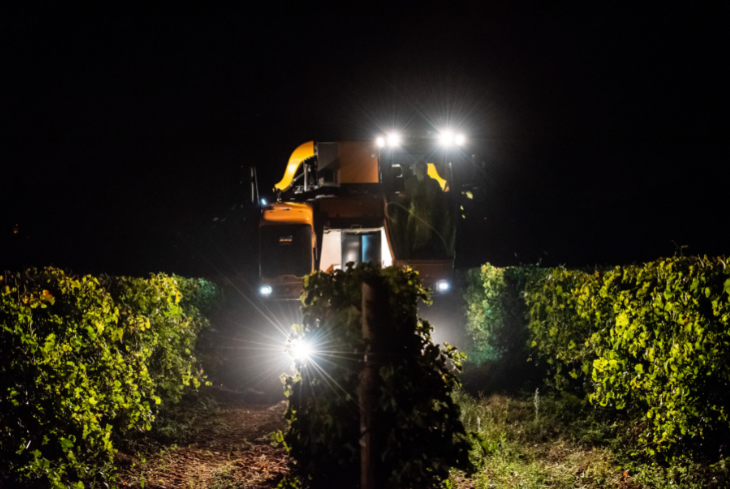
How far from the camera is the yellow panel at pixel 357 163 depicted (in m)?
10.2

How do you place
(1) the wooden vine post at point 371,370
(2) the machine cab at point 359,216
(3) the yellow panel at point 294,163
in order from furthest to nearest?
(3) the yellow panel at point 294,163 → (2) the machine cab at point 359,216 → (1) the wooden vine post at point 371,370

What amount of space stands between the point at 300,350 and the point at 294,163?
27.1 ft

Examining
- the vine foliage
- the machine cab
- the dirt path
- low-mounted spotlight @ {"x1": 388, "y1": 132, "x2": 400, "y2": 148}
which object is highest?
low-mounted spotlight @ {"x1": 388, "y1": 132, "x2": 400, "y2": 148}

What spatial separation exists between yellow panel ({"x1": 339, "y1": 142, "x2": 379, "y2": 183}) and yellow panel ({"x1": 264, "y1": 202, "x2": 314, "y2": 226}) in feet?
4.23

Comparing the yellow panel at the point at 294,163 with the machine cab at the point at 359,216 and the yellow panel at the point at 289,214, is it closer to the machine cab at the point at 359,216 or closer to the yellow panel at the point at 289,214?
the machine cab at the point at 359,216

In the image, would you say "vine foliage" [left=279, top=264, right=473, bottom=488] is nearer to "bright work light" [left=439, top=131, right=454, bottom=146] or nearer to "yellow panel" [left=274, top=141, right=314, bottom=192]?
"bright work light" [left=439, top=131, right=454, bottom=146]

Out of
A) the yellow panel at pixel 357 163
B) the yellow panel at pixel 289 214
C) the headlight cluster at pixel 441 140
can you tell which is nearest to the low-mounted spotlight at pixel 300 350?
the yellow panel at pixel 289 214

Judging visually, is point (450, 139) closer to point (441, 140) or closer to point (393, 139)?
point (441, 140)

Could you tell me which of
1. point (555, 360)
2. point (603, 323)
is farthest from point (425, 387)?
point (555, 360)

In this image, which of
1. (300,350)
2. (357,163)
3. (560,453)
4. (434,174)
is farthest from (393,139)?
(300,350)

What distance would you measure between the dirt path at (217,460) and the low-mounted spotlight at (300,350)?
76.7 inches

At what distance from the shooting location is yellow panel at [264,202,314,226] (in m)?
9.09

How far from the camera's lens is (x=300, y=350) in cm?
379

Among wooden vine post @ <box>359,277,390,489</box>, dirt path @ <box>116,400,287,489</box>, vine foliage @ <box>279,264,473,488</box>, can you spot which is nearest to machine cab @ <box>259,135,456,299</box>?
dirt path @ <box>116,400,287,489</box>
